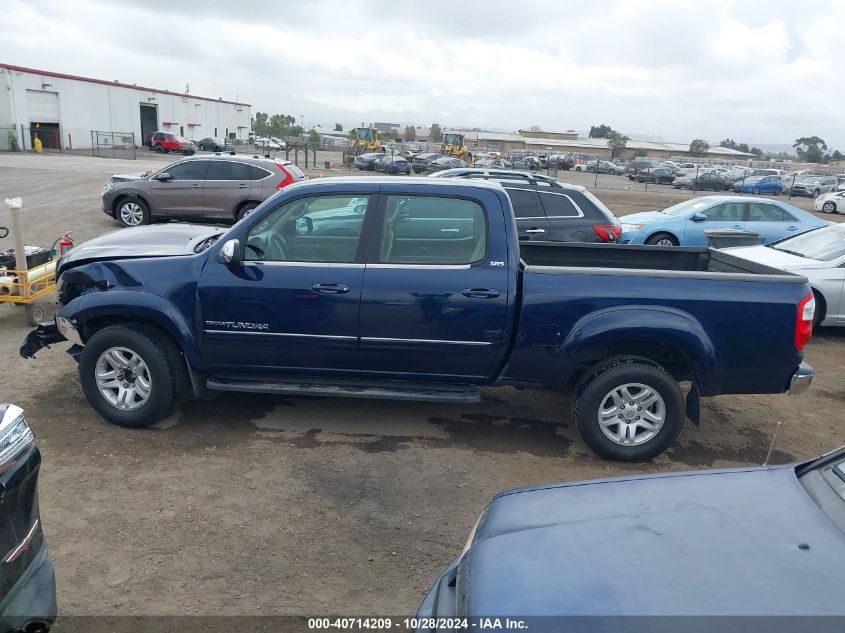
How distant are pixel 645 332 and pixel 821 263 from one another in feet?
17.5

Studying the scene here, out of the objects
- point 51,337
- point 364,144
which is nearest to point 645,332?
point 51,337

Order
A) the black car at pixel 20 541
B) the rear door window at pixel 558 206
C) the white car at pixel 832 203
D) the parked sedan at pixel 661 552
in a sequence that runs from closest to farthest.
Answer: the parked sedan at pixel 661 552 < the black car at pixel 20 541 < the rear door window at pixel 558 206 < the white car at pixel 832 203

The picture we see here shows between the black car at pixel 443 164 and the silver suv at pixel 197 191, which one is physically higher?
the black car at pixel 443 164

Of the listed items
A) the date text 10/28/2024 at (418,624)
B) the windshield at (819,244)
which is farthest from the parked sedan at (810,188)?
the date text 10/28/2024 at (418,624)

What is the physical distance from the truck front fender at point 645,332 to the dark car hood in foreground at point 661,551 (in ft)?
6.53

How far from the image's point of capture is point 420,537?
399cm

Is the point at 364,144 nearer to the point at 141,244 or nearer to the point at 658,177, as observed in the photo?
the point at 658,177

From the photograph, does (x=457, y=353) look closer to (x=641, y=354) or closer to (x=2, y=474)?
(x=641, y=354)

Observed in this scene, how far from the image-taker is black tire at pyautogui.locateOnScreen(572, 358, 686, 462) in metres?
4.84

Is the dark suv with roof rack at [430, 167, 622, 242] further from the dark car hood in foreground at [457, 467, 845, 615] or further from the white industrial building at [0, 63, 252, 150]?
the white industrial building at [0, 63, 252, 150]

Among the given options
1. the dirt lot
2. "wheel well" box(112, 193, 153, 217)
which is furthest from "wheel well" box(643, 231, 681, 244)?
"wheel well" box(112, 193, 153, 217)

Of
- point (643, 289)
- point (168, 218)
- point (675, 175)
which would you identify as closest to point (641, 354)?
point (643, 289)

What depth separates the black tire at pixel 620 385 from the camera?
15.9ft

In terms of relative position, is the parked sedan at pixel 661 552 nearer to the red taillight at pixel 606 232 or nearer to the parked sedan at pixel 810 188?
the red taillight at pixel 606 232
